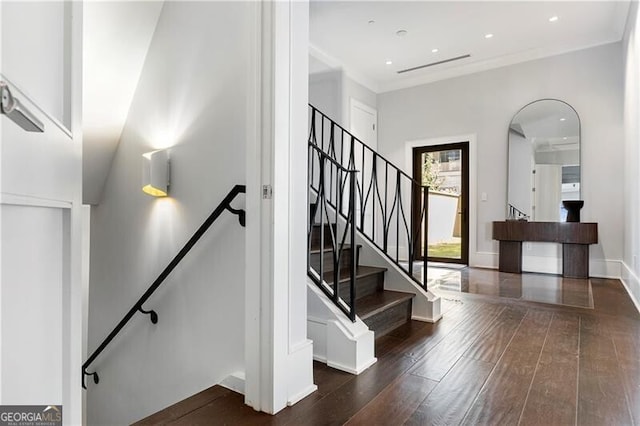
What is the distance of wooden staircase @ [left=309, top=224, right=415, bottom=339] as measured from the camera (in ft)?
7.70

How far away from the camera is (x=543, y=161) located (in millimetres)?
4953

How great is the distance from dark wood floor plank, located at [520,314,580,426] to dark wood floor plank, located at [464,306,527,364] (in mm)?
219

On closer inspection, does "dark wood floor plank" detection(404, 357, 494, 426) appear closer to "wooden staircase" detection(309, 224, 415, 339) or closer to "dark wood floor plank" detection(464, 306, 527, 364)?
"dark wood floor plank" detection(464, 306, 527, 364)

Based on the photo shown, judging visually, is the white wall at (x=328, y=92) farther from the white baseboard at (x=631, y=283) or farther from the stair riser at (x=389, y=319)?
the white baseboard at (x=631, y=283)

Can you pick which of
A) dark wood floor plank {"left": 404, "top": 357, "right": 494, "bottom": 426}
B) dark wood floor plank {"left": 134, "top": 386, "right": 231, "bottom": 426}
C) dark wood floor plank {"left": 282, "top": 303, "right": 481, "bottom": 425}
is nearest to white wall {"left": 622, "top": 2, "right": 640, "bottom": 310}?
dark wood floor plank {"left": 282, "top": 303, "right": 481, "bottom": 425}

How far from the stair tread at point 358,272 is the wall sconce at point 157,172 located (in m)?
1.25

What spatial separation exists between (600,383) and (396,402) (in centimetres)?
104

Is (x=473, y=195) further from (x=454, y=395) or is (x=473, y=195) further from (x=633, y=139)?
(x=454, y=395)

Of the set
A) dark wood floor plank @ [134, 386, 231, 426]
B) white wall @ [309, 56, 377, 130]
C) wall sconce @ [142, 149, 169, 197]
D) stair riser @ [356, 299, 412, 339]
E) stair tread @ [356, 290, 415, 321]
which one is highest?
white wall @ [309, 56, 377, 130]

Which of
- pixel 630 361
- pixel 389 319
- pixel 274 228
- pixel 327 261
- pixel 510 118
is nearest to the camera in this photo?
pixel 274 228

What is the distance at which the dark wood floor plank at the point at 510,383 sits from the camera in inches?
56.4

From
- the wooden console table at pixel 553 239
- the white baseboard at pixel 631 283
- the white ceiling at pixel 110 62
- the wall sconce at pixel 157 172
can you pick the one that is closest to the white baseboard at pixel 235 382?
the wall sconce at pixel 157 172
